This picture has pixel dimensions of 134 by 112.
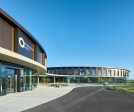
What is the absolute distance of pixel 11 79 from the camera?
20.7 m

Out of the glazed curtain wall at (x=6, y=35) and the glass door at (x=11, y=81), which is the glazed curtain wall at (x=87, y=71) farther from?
→ the glazed curtain wall at (x=6, y=35)

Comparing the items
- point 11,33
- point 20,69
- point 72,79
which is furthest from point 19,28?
point 72,79

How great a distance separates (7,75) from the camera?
1955 cm

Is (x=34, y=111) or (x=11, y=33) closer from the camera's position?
(x=34, y=111)

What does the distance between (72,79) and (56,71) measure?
44.5 ft

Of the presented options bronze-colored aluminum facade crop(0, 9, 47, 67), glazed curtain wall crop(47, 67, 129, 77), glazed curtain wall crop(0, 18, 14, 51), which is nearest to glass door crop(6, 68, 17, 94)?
bronze-colored aluminum facade crop(0, 9, 47, 67)

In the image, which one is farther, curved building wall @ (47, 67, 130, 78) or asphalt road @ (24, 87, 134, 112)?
curved building wall @ (47, 67, 130, 78)

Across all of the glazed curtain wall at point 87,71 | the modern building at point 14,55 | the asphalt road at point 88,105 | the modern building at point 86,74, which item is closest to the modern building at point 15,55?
the modern building at point 14,55

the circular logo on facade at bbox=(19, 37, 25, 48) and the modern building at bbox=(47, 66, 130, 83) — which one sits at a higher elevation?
the circular logo on facade at bbox=(19, 37, 25, 48)

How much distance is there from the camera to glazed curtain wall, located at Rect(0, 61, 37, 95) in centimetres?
1798

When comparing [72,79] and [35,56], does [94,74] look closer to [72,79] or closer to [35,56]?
[72,79]

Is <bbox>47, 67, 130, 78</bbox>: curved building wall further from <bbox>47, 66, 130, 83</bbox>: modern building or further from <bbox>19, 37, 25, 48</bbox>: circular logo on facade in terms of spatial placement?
<bbox>19, 37, 25, 48</bbox>: circular logo on facade

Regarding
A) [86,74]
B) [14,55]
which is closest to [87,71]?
[86,74]

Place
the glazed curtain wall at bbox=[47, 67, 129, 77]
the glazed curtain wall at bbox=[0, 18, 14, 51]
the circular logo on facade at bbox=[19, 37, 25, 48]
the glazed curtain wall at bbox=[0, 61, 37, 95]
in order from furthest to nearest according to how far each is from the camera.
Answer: the glazed curtain wall at bbox=[47, 67, 129, 77], the circular logo on facade at bbox=[19, 37, 25, 48], the glazed curtain wall at bbox=[0, 61, 37, 95], the glazed curtain wall at bbox=[0, 18, 14, 51]
